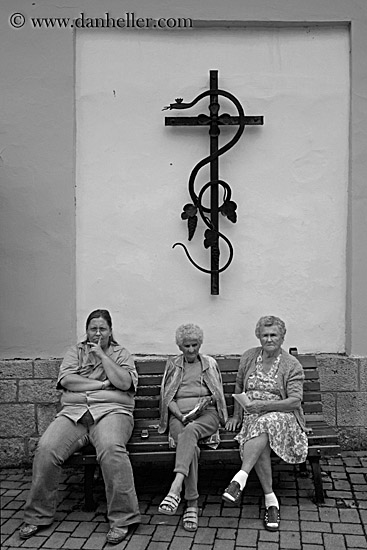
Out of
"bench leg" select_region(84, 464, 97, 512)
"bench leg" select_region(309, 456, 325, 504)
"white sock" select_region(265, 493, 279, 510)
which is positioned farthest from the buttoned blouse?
"bench leg" select_region(309, 456, 325, 504)

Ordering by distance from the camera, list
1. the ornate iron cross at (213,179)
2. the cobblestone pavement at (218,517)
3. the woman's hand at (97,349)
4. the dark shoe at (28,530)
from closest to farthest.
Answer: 1. the cobblestone pavement at (218,517)
2. the dark shoe at (28,530)
3. the woman's hand at (97,349)
4. the ornate iron cross at (213,179)

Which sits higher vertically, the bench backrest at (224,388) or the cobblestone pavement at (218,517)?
the bench backrest at (224,388)

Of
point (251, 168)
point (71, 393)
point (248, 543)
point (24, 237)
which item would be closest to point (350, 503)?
point (248, 543)

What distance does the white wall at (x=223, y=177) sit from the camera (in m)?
5.30

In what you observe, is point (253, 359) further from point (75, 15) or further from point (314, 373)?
point (75, 15)

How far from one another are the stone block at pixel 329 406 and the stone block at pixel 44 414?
2035 mm

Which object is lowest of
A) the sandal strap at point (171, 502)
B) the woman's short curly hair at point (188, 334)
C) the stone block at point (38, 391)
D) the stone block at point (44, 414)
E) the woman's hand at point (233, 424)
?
the sandal strap at point (171, 502)

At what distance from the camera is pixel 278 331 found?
14.7 feet

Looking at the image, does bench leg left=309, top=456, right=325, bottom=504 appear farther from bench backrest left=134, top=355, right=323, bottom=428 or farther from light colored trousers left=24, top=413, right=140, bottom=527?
light colored trousers left=24, top=413, right=140, bottom=527

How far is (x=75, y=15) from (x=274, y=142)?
1.76m

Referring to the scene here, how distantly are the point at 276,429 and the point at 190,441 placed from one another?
528 mm

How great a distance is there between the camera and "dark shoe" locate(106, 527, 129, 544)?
3.89m

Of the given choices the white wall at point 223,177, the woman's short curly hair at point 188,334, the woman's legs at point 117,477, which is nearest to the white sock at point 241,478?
the woman's legs at point 117,477

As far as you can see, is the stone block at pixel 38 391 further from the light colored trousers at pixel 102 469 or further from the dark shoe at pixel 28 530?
the dark shoe at pixel 28 530
